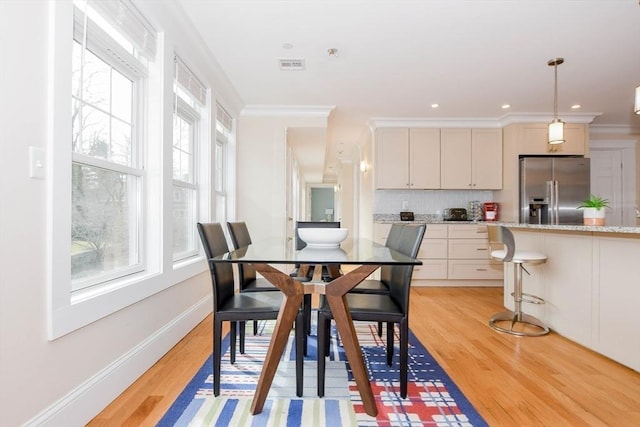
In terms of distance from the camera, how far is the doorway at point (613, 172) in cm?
527

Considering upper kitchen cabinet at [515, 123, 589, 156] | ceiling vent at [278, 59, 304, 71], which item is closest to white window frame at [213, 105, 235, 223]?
ceiling vent at [278, 59, 304, 71]

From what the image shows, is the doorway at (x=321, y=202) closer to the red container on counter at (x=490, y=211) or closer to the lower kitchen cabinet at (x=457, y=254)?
the red container on counter at (x=490, y=211)

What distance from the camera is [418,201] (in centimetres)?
525

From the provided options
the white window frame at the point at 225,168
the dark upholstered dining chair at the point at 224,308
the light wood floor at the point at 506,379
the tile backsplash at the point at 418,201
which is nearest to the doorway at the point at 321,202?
the tile backsplash at the point at 418,201

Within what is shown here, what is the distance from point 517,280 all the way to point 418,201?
2.49 m

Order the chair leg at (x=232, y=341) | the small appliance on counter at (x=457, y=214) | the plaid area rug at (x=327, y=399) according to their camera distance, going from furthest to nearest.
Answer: the small appliance on counter at (x=457, y=214)
the chair leg at (x=232, y=341)
the plaid area rug at (x=327, y=399)

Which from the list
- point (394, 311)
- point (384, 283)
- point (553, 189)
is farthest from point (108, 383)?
point (553, 189)

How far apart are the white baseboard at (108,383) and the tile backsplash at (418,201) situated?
139 inches

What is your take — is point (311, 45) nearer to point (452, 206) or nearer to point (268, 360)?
point (268, 360)

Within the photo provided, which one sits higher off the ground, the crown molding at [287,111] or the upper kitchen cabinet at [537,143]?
the crown molding at [287,111]

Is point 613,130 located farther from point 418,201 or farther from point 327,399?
point 327,399

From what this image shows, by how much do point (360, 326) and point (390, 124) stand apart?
10.3 ft

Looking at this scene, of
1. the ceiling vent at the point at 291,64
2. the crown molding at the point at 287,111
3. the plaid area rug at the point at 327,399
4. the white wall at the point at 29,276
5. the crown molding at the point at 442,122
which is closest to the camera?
the white wall at the point at 29,276

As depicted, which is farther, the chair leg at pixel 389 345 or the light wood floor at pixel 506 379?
the chair leg at pixel 389 345
